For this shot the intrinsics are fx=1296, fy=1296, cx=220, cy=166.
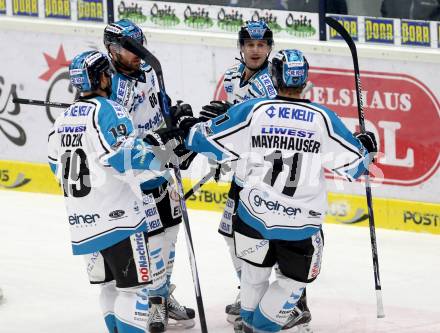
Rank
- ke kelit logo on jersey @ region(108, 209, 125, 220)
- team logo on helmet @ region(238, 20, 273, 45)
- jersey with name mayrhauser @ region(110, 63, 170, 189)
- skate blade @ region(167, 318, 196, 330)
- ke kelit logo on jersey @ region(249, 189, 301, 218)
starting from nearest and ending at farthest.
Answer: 1. ke kelit logo on jersey @ region(108, 209, 125, 220)
2. ke kelit logo on jersey @ region(249, 189, 301, 218)
3. jersey with name mayrhauser @ region(110, 63, 170, 189)
4. team logo on helmet @ region(238, 20, 273, 45)
5. skate blade @ region(167, 318, 196, 330)

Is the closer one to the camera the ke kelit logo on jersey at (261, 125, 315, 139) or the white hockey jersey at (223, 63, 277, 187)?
the ke kelit logo on jersey at (261, 125, 315, 139)

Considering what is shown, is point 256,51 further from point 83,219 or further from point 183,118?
point 83,219

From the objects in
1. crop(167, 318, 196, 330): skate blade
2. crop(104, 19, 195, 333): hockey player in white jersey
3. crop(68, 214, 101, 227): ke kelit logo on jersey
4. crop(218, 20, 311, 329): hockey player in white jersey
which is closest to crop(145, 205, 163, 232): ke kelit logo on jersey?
crop(104, 19, 195, 333): hockey player in white jersey

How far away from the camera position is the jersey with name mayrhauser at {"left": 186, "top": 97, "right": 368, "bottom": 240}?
6031mm

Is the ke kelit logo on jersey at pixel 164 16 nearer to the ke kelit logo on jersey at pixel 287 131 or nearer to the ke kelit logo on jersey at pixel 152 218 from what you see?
the ke kelit logo on jersey at pixel 152 218

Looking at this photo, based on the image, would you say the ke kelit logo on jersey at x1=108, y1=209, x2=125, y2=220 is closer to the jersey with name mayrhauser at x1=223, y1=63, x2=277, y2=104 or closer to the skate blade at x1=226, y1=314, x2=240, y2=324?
the jersey with name mayrhauser at x1=223, y1=63, x2=277, y2=104

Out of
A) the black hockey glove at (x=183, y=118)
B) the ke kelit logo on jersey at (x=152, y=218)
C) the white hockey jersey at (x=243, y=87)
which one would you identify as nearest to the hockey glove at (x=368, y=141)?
the white hockey jersey at (x=243, y=87)

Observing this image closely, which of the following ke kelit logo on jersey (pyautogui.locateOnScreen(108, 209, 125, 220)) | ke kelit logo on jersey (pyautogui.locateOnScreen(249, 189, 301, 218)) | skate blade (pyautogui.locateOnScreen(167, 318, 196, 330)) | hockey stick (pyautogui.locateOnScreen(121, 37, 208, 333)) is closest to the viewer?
ke kelit logo on jersey (pyautogui.locateOnScreen(108, 209, 125, 220))

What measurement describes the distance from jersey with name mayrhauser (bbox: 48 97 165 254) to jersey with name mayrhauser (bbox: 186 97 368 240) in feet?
1.30

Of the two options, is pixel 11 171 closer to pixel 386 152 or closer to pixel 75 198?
pixel 386 152

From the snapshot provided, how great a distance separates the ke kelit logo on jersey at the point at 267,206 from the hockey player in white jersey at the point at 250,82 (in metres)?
0.69

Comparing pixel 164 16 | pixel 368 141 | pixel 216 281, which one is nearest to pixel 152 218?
pixel 216 281

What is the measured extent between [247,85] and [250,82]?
5cm

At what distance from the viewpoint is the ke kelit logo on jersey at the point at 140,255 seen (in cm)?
611
